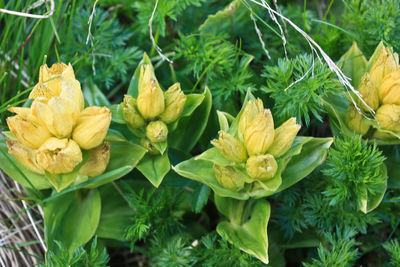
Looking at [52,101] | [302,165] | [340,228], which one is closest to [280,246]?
[340,228]

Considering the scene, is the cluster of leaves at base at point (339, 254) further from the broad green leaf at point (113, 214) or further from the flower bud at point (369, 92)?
the broad green leaf at point (113, 214)

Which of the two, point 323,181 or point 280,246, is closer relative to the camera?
point 323,181

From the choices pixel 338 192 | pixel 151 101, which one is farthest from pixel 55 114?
pixel 338 192

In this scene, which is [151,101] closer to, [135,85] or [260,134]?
[135,85]

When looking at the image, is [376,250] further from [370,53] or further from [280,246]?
[370,53]

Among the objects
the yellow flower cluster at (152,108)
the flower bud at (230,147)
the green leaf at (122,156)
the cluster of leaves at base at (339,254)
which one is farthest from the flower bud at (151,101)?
the cluster of leaves at base at (339,254)

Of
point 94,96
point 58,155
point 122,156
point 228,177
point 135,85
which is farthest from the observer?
point 94,96

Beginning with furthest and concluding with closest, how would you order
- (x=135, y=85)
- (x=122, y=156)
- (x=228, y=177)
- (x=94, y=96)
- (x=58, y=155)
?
(x=94, y=96) → (x=135, y=85) → (x=122, y=156) → (x=228, y=177) → (x=58, y=155)
